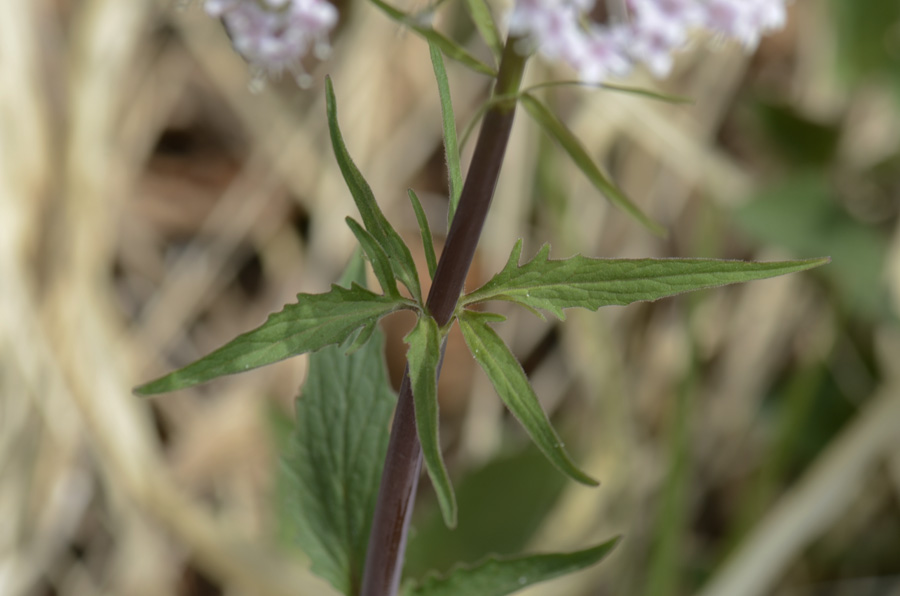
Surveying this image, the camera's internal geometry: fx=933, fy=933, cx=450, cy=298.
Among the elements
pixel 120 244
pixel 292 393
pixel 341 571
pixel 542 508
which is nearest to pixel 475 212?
pixel 341 571

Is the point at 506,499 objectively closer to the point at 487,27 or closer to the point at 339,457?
the point at 339,457

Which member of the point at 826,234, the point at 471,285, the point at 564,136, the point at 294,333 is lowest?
the point at 294,333

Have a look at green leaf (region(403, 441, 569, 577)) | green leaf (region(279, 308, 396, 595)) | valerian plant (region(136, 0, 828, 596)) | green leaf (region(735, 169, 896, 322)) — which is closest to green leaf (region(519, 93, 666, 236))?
valerian plant (region(136, 0, 828, 596))

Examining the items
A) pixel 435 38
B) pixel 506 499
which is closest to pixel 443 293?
pixel 435 38

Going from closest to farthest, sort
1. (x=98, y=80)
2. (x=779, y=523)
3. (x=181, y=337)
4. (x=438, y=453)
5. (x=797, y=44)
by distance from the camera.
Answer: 1. (x=438, y=453)
2. (x=779, y=523)
3. (x=98, y=80)
4. (x=181, y=337)
5. (x=797, y=44)

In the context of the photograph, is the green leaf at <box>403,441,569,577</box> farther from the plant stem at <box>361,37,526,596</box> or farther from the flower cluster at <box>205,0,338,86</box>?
the flower cluster at <box>205,0,338,86</box>

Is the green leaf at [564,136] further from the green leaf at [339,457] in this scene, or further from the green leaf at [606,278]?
the green leaf at [339,457]

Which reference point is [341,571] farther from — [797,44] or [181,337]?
[797,44]
